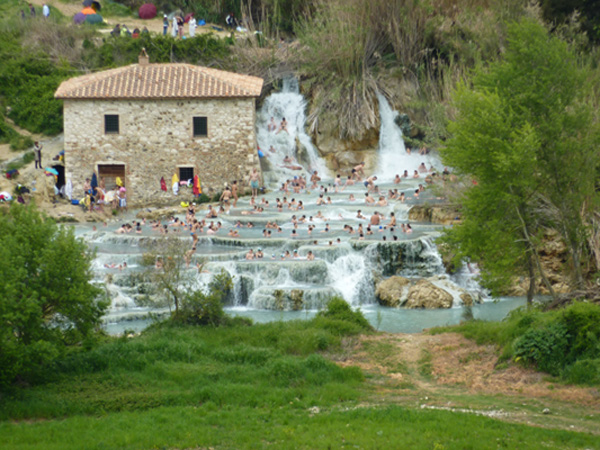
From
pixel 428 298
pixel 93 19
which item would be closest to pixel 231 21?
pixel 93 19

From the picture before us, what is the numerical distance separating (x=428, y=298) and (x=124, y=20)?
33.0 metres

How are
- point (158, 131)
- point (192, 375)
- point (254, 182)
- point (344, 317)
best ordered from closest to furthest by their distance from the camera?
point (192, 375) → point (344, 317) → point (254, 182) → point (158, 131)

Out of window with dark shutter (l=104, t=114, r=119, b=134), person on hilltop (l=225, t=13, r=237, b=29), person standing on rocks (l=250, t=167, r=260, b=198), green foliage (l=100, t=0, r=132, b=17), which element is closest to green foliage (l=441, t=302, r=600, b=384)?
person standing on rocks (l=250, t=167, r=260, b=198)

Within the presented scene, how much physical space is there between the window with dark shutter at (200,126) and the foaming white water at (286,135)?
3.79 meters

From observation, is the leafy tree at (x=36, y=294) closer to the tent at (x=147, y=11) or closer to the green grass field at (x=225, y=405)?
the green grass field at (x=225, y=405)

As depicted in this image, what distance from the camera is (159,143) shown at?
32281mm

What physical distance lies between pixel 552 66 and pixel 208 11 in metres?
33.8

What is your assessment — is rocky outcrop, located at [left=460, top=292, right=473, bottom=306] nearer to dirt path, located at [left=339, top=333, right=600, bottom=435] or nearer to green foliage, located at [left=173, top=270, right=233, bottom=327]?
dirt path, located at [left=339, top=333, right=600, bottom=435]

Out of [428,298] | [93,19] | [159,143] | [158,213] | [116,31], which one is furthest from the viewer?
[93,19]

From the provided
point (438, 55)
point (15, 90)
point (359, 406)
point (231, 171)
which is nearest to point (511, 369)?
point (359, 406)

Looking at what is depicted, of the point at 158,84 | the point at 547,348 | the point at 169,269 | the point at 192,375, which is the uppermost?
the point at 158,84

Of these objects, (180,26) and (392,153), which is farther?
(180,26)

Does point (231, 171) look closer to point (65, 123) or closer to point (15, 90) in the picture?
point (65, 123)

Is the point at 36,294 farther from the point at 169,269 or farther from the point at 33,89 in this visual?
the point at 33,89
